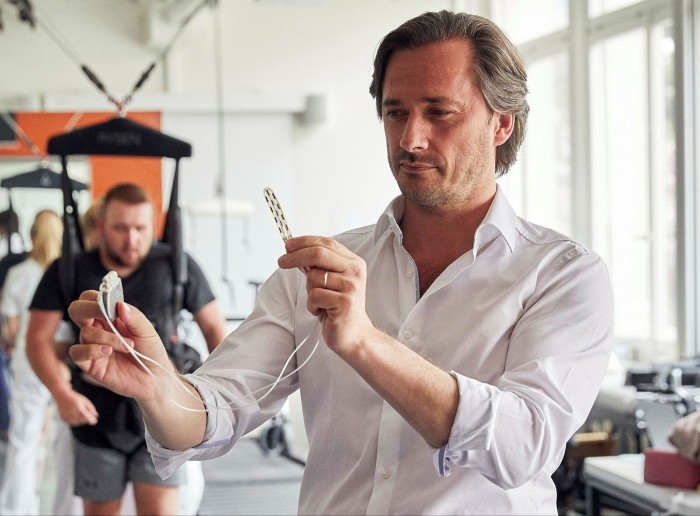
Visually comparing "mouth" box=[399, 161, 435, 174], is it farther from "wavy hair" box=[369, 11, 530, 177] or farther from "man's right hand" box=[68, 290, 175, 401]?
"man's right hand" box=[68, 290, 175, 401]

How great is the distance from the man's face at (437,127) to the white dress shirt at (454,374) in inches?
3.3

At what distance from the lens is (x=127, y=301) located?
11.3 ft

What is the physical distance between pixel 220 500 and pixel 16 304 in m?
1.80

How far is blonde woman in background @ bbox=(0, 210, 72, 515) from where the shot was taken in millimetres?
5441

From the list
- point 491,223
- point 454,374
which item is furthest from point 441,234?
point 454,374

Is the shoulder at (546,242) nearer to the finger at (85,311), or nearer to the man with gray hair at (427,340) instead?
the man with gray hair at (427,340)

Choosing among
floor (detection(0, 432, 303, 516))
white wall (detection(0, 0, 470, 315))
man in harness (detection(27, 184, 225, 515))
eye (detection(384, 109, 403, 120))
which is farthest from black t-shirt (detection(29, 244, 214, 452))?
white wall (detection(0, 0, 470, 315))

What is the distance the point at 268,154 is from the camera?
→ 846 centimetres

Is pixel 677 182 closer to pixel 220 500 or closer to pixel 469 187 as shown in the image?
pixel 220 500

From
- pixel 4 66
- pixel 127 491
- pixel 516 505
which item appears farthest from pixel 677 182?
pixel 4 66

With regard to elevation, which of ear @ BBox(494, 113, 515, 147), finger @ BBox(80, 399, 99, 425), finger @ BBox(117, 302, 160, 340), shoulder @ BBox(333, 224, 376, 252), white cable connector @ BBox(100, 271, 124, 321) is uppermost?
ear @ BBox(494, 113, 515, 147)

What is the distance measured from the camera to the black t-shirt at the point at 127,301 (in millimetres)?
3443

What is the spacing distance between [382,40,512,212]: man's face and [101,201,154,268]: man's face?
194cm

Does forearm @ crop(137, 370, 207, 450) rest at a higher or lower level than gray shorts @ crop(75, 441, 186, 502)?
higher
